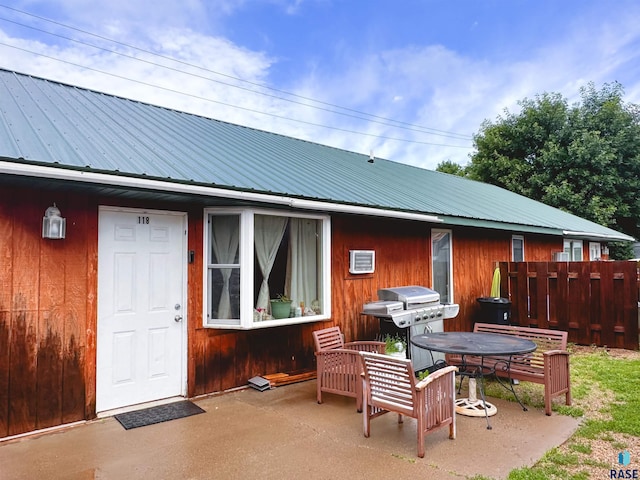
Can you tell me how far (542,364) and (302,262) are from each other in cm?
304

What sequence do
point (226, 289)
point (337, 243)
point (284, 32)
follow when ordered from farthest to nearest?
point (284, 32) → point (337, 243) → point (226, 289)

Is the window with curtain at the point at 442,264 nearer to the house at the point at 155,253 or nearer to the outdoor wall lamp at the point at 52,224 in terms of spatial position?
the house at the point at 155,253

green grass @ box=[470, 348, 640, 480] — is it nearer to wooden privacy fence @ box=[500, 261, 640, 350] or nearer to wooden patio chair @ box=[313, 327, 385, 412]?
wooden privacy fence @ box=[500, 261, 640, 350]

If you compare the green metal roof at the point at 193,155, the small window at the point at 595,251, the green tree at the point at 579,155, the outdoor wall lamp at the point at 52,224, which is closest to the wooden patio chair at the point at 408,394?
the green metal roof at the point at 193,155

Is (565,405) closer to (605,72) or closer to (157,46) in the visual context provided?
(157,46)

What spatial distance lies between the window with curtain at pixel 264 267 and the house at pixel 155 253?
0.05 feet

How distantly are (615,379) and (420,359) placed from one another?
2.50 metres

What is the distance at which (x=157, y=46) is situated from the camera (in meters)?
14.3

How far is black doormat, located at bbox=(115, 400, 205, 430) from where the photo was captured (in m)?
4.04

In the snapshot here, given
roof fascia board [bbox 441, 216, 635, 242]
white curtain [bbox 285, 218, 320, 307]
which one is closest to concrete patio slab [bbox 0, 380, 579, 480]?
white curtain [bbox 285, 218, 320, 307]

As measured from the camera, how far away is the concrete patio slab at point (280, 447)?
312 cm

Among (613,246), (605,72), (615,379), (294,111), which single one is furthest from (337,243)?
(605,72)

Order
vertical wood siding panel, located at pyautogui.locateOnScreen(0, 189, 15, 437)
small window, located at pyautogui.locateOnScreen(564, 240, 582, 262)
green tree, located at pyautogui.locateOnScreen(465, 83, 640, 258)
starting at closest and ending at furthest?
vertical wood siding panel, located at pyautogui.locateOnScreen(0, 189, 15, 437) → small window, located at pyautogui.locateOnScreen(564, 240, 582, 262) → green tree, located at pyautogui.locateOnScreen(465, 83, 640, 258)

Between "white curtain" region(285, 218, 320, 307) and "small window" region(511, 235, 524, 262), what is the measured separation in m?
6.12
